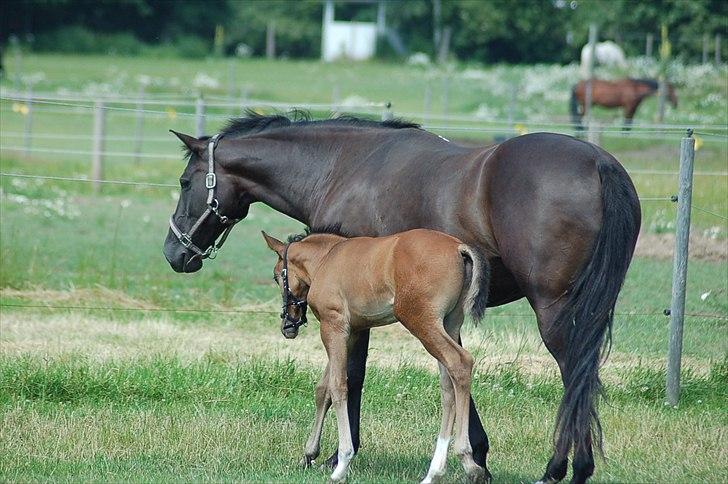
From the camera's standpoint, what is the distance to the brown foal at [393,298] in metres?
5.26

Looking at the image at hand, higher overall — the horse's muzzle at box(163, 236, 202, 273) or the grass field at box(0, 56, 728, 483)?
the horse's muzzle at box(163, 236, 202, 273)

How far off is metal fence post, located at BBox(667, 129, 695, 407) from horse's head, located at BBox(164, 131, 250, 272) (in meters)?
3.09

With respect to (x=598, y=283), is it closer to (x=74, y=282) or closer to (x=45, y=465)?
(x=45, y=465)

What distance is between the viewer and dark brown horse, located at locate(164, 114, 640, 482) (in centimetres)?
540

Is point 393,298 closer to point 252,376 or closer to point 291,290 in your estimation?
point 291,290

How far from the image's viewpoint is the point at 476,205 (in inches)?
226

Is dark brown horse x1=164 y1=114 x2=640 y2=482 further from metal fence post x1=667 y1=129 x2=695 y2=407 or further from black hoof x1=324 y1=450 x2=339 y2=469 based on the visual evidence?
metal fence post x1=667 y1=129 x2=695 y2=407

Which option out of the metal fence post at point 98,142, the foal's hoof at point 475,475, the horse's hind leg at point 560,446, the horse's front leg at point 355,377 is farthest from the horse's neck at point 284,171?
the metal fence post at point 98,142

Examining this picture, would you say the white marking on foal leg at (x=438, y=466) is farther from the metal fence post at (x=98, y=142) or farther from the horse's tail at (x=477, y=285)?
the metal fence post at (x=98, y=142)

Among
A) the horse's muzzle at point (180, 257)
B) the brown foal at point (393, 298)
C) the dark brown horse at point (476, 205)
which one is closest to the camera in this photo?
the brown foal at point (393, 298)

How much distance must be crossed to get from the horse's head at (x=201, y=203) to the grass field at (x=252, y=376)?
3.54ft

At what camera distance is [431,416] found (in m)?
7.07

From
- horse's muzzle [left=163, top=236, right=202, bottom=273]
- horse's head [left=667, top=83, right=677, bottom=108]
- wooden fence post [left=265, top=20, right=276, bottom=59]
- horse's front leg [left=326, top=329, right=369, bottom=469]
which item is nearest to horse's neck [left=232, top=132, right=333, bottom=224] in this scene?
horse's muzzle [left=163, top=236, right=202, bottom=273]

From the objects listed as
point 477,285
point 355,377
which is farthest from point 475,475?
point 355,377
